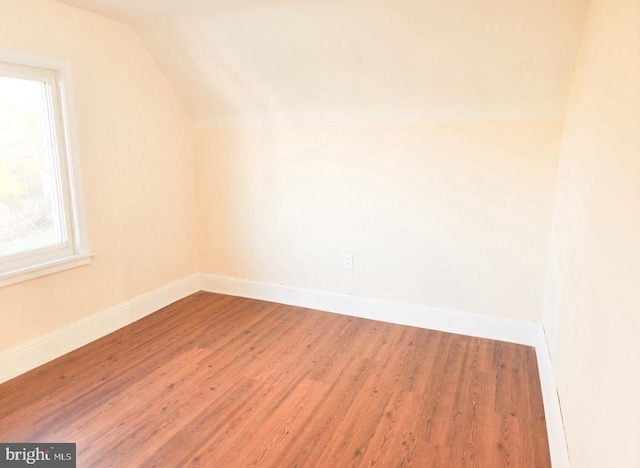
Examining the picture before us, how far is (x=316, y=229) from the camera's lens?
3.47 metres

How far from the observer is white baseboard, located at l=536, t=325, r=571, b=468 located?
1685 mm

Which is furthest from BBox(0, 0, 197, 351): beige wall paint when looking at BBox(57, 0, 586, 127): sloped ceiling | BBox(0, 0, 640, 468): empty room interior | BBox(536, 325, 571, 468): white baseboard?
BBox(536, 325, 571, 468): white baseboard

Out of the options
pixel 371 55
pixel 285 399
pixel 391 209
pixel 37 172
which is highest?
pixel 371 55

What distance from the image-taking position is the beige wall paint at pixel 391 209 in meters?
2.83

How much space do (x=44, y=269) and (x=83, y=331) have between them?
1.76ft

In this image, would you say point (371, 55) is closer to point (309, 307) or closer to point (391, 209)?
point (391, 209)

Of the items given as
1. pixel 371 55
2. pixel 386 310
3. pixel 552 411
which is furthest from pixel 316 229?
pixel 552 411

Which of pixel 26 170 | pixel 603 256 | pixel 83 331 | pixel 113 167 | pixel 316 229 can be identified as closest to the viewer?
pixel 603 256

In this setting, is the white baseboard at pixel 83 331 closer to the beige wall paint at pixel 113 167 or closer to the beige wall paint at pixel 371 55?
the beige wall paint at pixel 113 167

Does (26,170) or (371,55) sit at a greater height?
(371,55)

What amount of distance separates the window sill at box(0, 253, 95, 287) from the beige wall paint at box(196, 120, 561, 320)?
1235mm

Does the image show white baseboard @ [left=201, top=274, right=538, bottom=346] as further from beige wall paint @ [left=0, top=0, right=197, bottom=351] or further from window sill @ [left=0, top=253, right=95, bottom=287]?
window sill @ [left=0, top=253, right=95, bottom=287]

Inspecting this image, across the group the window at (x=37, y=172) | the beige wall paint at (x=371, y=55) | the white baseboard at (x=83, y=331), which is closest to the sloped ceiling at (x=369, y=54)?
the beige wall paint at (x=371, y=55)

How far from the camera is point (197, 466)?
180cm
